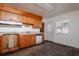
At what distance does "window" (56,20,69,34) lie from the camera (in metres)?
4.98

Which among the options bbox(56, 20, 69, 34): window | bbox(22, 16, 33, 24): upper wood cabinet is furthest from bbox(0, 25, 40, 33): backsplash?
bbox(56, 20, 69, 34): window

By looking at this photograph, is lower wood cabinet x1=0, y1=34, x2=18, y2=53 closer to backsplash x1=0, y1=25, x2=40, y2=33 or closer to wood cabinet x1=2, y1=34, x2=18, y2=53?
wood cabinet x1=2, y1=34, x2=18, y2=53

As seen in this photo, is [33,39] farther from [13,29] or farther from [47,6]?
[47,6]

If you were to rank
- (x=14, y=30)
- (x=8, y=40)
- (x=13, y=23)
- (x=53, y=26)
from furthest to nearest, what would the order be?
(x=53, y=26) → (x=14, y=30) → (x=13, y=23) → (x=8, y=40)

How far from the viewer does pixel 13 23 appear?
12.9 ft

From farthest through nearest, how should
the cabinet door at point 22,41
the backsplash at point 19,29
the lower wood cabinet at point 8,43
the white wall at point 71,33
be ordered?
1. the white wall at point 71,33
2. the cabinet door at point 22,41
3. the backsplash at point 19,29
4. the lower wood cabinet at point 8,43

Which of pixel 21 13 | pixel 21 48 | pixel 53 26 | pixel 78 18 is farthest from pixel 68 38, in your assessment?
pixel 21 13

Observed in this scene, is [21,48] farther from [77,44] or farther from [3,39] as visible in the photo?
[77,44]

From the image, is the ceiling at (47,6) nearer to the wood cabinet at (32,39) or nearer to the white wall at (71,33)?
the white wall at (71,33)

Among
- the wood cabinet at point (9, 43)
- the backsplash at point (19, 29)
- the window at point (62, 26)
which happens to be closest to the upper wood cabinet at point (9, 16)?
the backsplash at point (19, 29)

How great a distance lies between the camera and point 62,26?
5363mm

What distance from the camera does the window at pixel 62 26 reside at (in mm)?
4979

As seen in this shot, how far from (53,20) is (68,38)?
2.17 metres

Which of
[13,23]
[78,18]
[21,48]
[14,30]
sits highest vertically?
[78,18]
